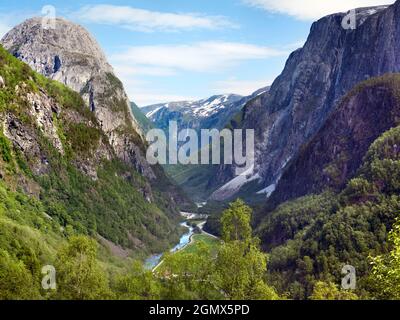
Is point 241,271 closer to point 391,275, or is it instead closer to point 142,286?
point 391,275

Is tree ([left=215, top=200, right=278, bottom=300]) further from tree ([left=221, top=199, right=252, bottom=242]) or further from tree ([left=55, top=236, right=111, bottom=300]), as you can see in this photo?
tree ([left=55, top=236, right=111, bottom=300])

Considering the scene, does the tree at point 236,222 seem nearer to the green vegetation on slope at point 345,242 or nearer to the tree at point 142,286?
the tree at point 142,286

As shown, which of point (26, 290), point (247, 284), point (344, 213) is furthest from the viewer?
point (344, 213)

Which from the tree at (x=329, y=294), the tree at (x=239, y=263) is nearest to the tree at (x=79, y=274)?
the tree at (x=239, y=263)

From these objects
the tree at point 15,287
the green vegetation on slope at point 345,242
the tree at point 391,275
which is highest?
the tree at point 391,275

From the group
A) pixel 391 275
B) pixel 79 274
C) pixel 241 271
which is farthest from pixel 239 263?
pixel 391 275
